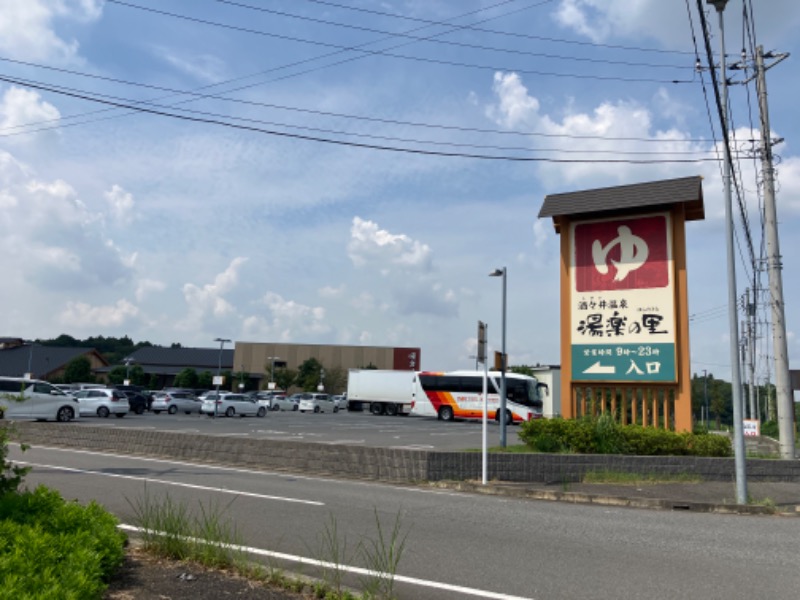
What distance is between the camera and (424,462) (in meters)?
14.0

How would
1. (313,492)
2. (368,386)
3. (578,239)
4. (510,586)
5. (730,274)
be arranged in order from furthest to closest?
1. (368,386)
2. (578,239)
3. (730,274)
4. (313,492)
5. (510,586)

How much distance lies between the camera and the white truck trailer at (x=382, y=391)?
5384 centimetres

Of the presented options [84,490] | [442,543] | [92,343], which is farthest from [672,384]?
[92,343]

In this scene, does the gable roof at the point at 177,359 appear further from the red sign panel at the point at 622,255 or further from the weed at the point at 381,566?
the weed at the point at 381,566

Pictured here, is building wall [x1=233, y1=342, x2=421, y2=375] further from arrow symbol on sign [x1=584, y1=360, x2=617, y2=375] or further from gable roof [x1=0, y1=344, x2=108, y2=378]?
arrow symbol on sign [x1=584, y1=360, x2=617, y2=375]

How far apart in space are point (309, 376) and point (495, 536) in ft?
274

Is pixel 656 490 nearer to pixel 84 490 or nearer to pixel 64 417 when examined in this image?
pixel 84 490

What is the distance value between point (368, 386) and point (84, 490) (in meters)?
45.1

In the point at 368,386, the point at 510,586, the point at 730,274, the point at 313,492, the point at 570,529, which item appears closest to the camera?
the point at 510,586

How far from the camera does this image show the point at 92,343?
144 m

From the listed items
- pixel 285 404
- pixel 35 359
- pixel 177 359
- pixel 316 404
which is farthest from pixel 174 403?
pixel 177 359

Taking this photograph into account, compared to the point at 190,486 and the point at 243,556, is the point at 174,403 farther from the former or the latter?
the point at 243,556

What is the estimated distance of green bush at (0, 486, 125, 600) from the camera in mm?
4184

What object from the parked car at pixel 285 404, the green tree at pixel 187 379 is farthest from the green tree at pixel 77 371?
the parked car at pixel 285 404
